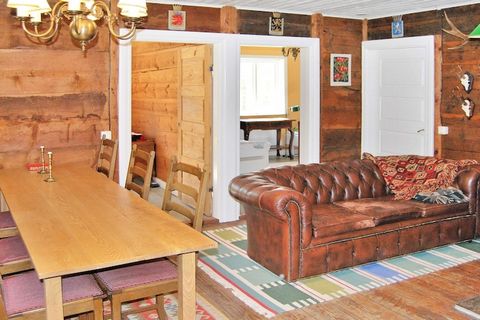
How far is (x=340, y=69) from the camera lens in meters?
6.88

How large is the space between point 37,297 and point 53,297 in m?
0.40

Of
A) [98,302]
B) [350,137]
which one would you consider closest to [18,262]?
[98,302]

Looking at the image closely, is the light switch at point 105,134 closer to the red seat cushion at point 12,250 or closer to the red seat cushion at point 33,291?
the red seat cushion at point 12,250

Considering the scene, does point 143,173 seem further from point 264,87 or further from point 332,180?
point 264,87

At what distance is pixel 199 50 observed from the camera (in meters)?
6.45

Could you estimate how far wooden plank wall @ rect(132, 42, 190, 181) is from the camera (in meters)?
7.41

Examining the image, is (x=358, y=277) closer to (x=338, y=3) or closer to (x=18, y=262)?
(x=18, y=262)

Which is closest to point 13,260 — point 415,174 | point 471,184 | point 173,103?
point 415,174

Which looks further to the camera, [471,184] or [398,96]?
[398,96]

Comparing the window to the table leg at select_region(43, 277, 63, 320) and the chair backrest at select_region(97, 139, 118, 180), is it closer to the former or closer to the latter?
the chair backrest at select_region(97, 139, 118, 180)

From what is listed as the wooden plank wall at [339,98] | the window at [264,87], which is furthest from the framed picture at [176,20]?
the window at [264,87]

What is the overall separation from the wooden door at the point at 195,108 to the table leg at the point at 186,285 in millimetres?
3622

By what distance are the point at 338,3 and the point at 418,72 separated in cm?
133

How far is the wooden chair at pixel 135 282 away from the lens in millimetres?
2812
